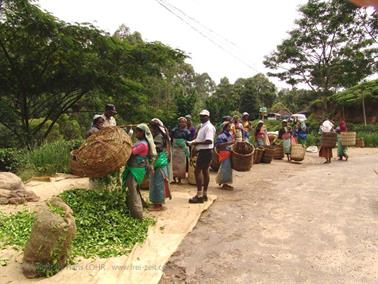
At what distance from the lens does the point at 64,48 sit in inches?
543

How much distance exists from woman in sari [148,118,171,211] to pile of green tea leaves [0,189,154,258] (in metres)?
0.63

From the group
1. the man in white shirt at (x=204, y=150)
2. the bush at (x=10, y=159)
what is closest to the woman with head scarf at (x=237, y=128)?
the man in white shirt at (x=204, y=150)

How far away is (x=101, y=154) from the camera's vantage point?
17.6ft

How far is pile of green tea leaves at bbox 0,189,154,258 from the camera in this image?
489 centimetres

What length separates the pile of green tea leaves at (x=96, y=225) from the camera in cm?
489

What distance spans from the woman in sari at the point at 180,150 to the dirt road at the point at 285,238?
483mm

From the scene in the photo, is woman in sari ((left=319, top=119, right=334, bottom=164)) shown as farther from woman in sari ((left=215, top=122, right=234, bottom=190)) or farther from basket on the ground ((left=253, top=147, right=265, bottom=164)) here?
woman in sari ((left=215, top=122, right=234, bottom=190))

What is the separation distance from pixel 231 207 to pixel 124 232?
2.39 meters

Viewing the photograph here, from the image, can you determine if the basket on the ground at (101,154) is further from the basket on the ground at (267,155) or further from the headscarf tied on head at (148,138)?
the basket on the ground at (267,155)

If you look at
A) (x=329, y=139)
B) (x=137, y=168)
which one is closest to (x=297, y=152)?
(x=329, y=139)

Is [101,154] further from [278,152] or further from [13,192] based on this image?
[278,152]

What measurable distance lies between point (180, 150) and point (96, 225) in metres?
3.70

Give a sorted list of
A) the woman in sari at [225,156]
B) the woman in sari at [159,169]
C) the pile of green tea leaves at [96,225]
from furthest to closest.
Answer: the woman in sari at [225,156] → the woman in sari at [159,169] → the pile of green tea leaves at [96,225]

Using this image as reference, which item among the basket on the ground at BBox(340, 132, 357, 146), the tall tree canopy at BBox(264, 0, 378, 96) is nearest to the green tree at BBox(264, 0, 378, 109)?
the tall tree canopy at BBox(264, 0, 378, 96)
